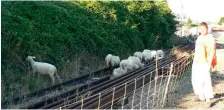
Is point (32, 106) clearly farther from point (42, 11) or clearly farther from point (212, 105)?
point (42, 11)

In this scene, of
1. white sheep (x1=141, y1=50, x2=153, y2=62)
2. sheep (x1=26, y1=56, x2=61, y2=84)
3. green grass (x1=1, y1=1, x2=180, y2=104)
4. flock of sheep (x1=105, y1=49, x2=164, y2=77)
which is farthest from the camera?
white sheep (x1=141, y1=50, x2=153, y2=62)

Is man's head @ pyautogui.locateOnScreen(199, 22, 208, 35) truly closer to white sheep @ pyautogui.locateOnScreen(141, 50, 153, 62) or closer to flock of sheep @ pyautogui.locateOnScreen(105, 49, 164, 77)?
flock of sheep @ pyautogui.locateOnScreen(105, 49, 164, 77)

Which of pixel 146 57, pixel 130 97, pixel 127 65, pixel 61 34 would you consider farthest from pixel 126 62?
pixel 130 97

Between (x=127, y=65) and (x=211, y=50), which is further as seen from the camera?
(x=127, y=65)

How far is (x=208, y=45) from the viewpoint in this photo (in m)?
7.80

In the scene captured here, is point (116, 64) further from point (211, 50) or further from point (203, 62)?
point (211, 50)

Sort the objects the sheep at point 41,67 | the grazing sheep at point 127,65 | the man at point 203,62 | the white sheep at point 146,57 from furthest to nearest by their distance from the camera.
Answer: the white sheep at point 146,57, the grazing sheep at point 127,65, the sheep at point 41,67, the man at point 203,62

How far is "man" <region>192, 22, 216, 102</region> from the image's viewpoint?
25.6 feet

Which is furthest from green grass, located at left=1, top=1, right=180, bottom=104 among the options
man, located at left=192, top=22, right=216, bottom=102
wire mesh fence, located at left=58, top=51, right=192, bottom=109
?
man, located at left=192, top=22, right=216, bottom=102

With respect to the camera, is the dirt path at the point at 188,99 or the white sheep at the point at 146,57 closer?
the dirt path at the point at 188,99

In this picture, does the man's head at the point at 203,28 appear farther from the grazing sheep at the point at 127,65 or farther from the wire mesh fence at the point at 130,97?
the grazing sheep at the point at 127,65

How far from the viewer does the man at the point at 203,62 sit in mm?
7805

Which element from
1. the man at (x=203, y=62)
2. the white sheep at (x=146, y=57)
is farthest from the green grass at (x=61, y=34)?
the man at (x=203, y=62)

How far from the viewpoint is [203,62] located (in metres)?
7.93
